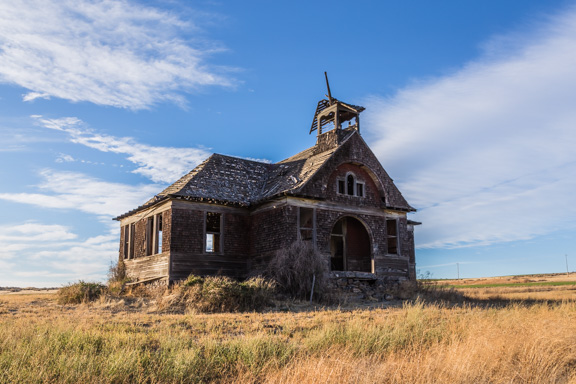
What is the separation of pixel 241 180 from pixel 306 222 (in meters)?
4.51

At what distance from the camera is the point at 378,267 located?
25.0 metres

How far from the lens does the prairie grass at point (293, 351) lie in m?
8.42

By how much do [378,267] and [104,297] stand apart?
12.3m

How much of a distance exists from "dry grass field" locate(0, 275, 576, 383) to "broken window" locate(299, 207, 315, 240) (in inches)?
375

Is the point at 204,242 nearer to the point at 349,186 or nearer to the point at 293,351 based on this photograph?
the point at 349,186

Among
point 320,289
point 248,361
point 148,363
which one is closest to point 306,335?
point 248,361

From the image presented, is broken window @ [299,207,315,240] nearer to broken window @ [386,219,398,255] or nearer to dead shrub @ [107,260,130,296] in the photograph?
broken window @ [386,219,398,255]

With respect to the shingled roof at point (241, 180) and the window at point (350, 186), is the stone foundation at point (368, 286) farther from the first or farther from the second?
the shingled roof at point (241, 180)

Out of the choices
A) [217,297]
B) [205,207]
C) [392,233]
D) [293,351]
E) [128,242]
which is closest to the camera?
[293,351]

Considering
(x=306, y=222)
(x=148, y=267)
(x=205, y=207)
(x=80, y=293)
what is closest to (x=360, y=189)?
(x=306, y=222)

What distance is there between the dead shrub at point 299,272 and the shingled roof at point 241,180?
2.81 meters

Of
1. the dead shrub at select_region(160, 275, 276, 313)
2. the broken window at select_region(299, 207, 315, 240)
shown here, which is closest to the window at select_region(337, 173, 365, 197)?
the broken window at select_region(299, 207, 315, 240)

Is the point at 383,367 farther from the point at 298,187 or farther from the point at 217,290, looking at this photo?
the point at 298,187

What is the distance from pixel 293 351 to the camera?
10180mm
